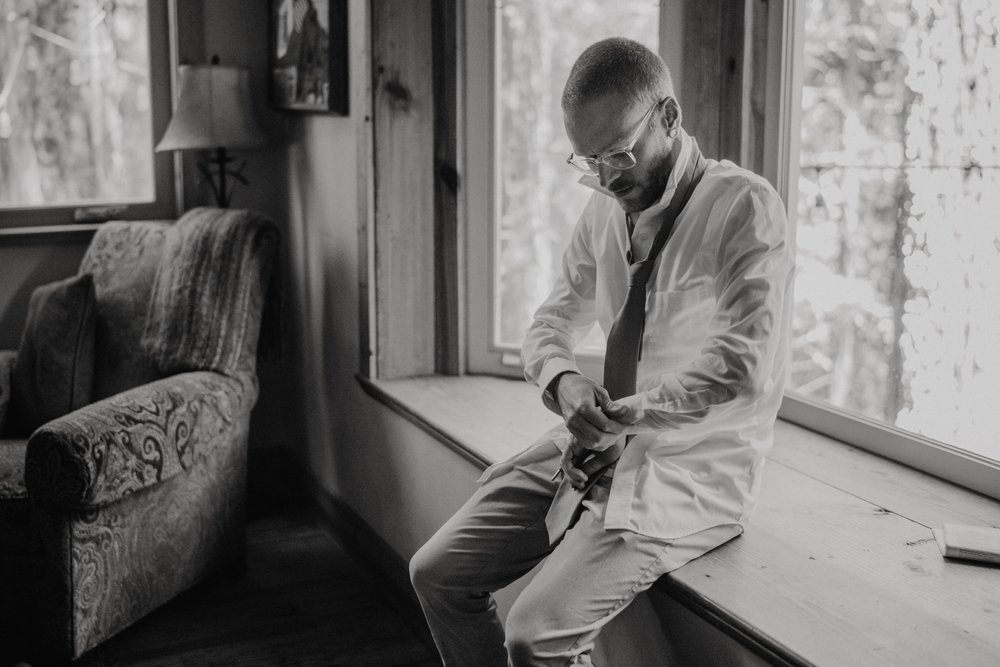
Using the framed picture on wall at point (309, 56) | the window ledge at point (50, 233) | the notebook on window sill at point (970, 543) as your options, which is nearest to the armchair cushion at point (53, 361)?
the window ledge at point (50, 233)

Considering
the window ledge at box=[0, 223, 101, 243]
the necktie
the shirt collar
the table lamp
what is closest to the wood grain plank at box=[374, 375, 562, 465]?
the necktie

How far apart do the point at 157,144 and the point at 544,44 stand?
1.54m

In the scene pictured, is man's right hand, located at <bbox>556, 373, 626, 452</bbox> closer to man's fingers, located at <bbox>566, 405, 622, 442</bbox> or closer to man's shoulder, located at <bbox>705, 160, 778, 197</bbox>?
man's fingers, located at <bbox>566, 405, 622, 442</bbox>

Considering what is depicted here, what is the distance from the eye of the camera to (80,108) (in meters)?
3.21

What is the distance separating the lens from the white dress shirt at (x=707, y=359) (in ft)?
4.50

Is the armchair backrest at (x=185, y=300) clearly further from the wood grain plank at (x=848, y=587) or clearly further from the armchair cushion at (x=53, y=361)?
the wood grain plank at (x=848, y=587)

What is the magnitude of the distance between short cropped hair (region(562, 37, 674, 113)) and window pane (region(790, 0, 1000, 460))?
52 centimetres

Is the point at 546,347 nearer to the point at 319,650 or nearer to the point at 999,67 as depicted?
the point at 999,67

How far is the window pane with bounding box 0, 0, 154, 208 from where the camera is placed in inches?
123

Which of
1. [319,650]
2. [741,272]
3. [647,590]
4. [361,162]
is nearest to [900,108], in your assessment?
[741,272]

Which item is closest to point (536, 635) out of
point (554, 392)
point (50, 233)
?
point (554, 392)

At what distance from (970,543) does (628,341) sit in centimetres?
56

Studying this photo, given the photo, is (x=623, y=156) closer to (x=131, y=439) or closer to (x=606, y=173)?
(x=606, y=173)

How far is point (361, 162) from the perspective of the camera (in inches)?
102
